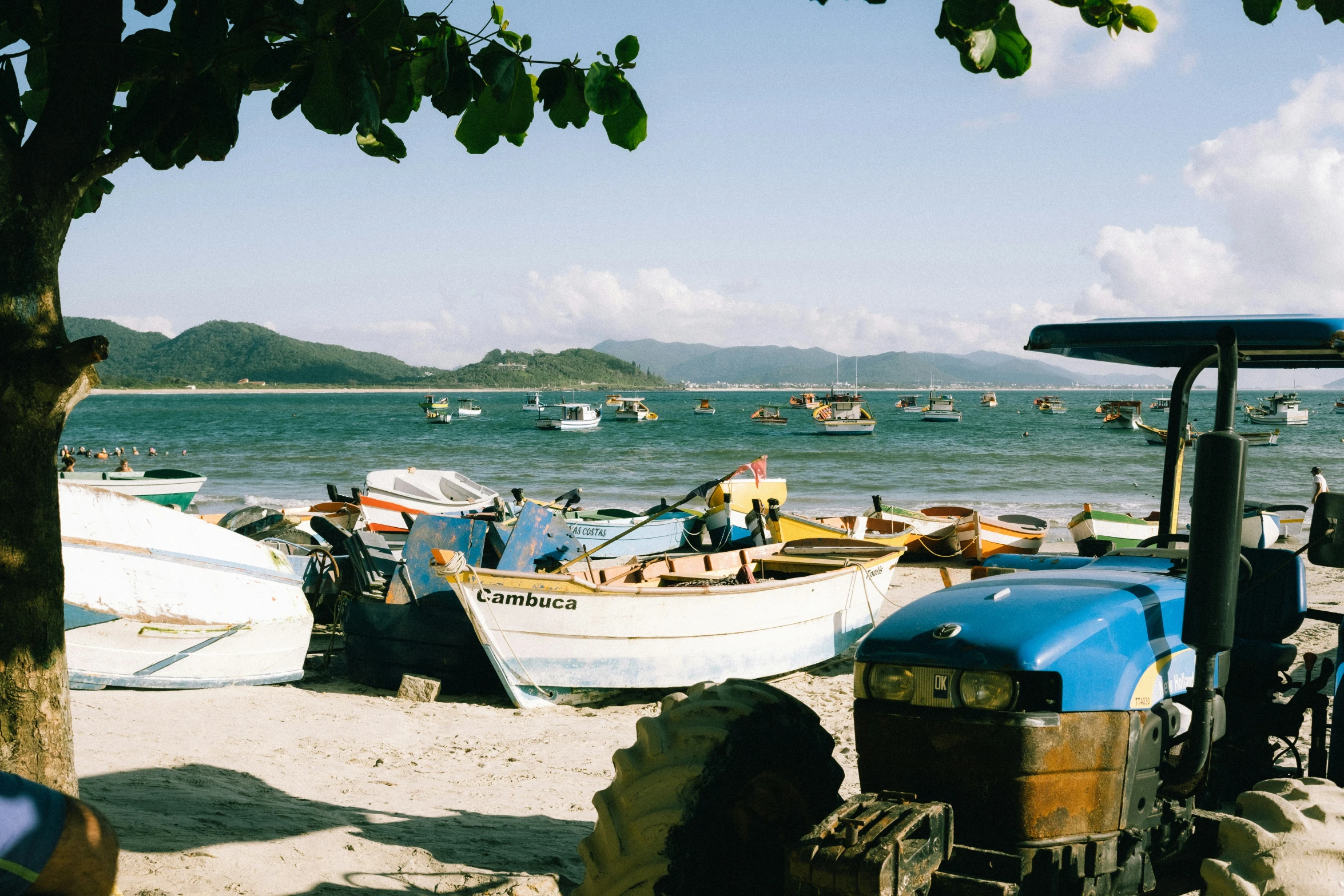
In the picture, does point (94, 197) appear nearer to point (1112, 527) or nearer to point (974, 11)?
point (974, 11)

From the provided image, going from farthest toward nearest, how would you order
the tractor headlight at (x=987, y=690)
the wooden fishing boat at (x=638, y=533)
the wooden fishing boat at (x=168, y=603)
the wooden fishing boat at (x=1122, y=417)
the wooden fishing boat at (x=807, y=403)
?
the wooden fishing boat at (x=807, y=403) → the wooden fishing boat at (x=1122, y=417) → the wooden fishing boat at (x=638, y=533) → the wooden fishing boat at (x=168, y=603) → the tractor headlight at (x=987, y=690)

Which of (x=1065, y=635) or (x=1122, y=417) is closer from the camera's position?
(x=1065, y=635)

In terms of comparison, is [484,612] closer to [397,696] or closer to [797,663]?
[397,696]

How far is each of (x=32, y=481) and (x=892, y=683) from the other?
2.67 metres

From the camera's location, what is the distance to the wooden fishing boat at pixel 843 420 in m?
67.9

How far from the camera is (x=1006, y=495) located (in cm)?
3556

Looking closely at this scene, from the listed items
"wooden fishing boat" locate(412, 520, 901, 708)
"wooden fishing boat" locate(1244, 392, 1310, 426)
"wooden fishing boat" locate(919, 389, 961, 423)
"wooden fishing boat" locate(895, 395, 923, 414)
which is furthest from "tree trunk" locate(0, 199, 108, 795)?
"wooden fishing boat" locate(895, 395, 923, 414)

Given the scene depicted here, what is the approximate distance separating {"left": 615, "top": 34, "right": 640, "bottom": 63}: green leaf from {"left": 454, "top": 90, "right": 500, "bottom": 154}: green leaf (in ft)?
1.44

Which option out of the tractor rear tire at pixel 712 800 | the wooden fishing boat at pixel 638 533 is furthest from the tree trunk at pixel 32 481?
the wooden fishing boat at pixel 638 533

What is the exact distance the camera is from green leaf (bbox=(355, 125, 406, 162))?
3705 mm

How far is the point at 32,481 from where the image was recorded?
314cm

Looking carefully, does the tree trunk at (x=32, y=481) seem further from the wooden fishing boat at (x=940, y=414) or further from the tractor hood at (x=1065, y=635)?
the wooden fishing boat at (x=940, y=414)

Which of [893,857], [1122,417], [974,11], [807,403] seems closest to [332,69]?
[974,11]

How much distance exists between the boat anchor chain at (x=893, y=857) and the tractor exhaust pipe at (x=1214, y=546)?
820mm
